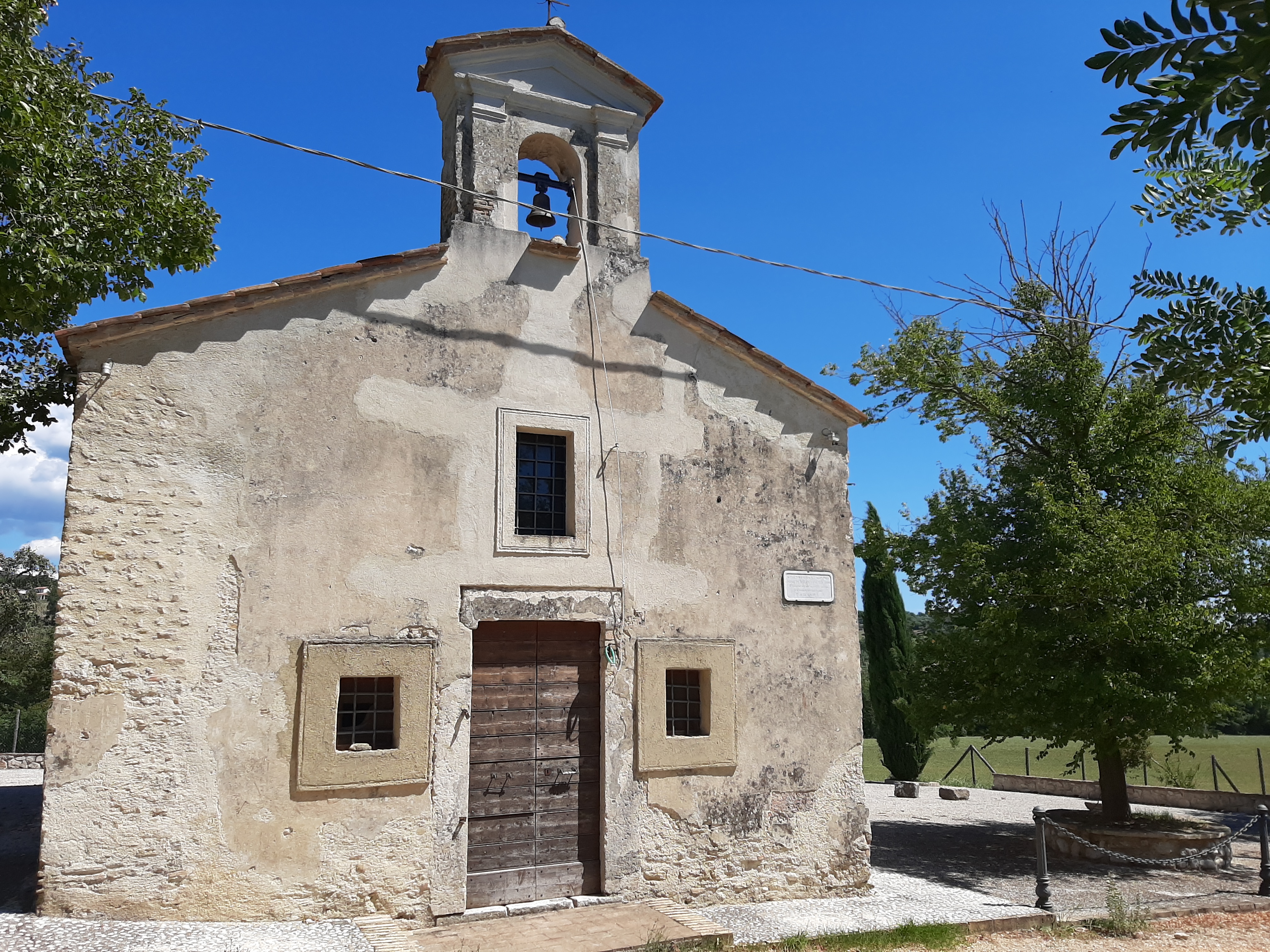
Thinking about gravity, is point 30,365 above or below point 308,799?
above

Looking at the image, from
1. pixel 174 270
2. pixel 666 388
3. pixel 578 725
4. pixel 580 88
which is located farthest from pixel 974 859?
pixel 174 270

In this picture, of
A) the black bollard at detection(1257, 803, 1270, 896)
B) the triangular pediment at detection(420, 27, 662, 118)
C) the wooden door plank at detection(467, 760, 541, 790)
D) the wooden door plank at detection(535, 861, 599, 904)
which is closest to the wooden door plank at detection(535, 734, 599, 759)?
the wooden door plank at detection(467, 760, 541, 790)

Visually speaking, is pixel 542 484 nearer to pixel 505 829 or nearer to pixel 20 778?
pixel 505 829

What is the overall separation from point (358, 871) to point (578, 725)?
92.0 inches

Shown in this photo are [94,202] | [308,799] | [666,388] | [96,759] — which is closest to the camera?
[96,759]

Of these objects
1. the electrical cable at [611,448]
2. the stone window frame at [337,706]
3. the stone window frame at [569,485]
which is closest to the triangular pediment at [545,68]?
the electrical cable at [611,448]

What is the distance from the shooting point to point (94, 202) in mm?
8312

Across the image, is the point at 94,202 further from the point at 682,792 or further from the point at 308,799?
the point at 682,792

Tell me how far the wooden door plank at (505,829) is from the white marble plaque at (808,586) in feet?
10.9

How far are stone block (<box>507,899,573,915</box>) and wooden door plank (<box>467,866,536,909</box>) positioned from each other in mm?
58

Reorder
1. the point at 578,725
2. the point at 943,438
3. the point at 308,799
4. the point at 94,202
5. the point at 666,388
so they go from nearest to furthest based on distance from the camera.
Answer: the point at 308,799 → the point at 94,202 → the point at 578,725 → the point at 666,388 → the point at 943,438

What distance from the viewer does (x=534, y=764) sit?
874cm

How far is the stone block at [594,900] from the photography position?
8.52 metres

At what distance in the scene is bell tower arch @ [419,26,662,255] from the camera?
9.45 meters
